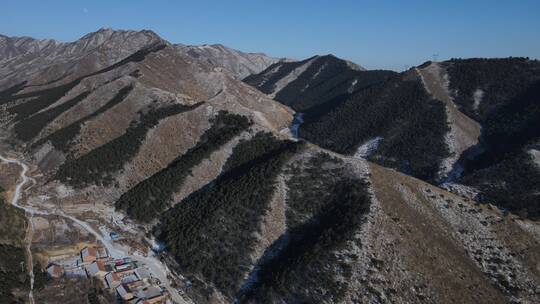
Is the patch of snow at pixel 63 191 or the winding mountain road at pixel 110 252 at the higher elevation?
the patch of snow at pixel 63 191

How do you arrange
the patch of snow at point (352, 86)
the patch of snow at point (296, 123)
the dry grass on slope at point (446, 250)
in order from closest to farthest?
A: 1. the dry grass on slope at point (446, 250)
2. the patch of snow at point (296, 123)
3. the patch of snow at point (352, 86)

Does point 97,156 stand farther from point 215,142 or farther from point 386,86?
point 386,86

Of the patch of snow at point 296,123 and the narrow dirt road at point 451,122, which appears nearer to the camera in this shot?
the narrow dirt road at point 451,122

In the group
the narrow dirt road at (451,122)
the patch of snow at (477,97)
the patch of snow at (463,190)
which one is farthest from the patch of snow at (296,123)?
the patch of snow at (463,190)

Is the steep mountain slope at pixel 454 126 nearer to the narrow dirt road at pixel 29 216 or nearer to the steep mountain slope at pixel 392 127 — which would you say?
the steep mountain slope at pixel 392 127

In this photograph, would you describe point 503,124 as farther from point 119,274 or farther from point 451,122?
point 119,274

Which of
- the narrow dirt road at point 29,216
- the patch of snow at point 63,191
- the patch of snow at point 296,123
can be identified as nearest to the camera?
the narrow dirt road at point 29,216

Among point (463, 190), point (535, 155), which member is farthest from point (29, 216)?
point (535, 155)
